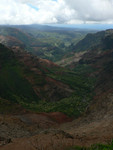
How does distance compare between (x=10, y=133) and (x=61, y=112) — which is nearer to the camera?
(x=10, y=133)

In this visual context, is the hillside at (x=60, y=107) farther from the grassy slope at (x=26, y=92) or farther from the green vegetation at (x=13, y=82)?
the green vegetation at (x=13, y=82)

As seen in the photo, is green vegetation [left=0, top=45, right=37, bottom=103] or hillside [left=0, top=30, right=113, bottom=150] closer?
hillside [left=0, top=30, right=113, bottom=150]

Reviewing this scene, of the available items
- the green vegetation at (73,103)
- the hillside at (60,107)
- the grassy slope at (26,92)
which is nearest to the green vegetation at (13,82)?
the grassy slope at (26,92)

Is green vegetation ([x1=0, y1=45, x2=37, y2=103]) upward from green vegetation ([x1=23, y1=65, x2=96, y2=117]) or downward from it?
upward

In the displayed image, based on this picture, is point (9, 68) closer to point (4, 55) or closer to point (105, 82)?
point (4, 55)

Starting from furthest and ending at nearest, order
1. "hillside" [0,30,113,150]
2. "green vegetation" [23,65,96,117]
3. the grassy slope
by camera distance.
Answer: the grassy slope → "green vegetation" [23,65,96,117] → "hillside" [0,30,113,150]

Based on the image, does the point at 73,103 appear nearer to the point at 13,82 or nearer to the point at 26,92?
the point at 26,92

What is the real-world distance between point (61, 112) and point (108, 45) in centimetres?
9647

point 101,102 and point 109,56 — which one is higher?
point 109,56

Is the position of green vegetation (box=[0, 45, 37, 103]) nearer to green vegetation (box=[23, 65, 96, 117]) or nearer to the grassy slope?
the grassy slope

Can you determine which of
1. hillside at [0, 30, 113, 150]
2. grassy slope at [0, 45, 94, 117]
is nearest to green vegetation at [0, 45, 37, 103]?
grassy slope at [0, 45, 94, 117]

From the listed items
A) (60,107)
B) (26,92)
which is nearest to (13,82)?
(26,92)

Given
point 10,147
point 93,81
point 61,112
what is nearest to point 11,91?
point 61,112

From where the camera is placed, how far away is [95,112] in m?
39.9
